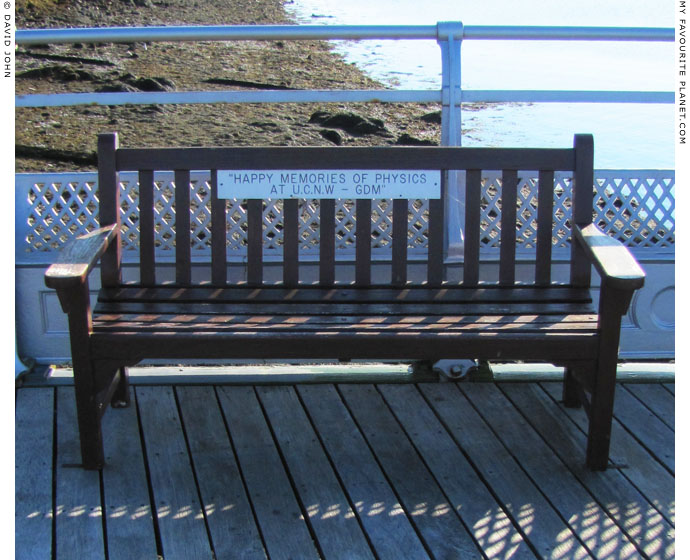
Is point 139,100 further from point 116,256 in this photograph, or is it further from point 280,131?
point 280,131

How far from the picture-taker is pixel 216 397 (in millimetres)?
3350

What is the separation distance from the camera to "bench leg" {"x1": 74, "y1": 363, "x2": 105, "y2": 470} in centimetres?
275

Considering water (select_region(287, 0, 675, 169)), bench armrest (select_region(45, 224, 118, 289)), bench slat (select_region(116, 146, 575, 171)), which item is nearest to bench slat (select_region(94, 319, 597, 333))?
bench armrest (select_region(45, 224, 118, 289))

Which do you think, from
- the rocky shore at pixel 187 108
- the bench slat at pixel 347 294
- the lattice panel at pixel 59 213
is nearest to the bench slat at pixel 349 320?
the bench slat at pixel 347 294

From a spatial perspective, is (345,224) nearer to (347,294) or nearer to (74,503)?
(347,294)

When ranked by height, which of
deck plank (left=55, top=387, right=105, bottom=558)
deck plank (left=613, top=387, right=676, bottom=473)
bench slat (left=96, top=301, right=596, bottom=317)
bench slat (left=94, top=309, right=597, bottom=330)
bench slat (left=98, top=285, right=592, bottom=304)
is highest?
bench slat (left=98, top=285, right=592, bottom=304)

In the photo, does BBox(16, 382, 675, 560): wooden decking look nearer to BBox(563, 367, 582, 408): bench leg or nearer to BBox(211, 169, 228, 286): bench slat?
BBox(563, 367, 582, 408): bench leg

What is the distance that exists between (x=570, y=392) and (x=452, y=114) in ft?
4.00

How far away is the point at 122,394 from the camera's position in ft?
10.6

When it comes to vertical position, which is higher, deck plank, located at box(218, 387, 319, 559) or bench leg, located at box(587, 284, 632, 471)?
bench leg, located at box(587, 284, 632, 471)

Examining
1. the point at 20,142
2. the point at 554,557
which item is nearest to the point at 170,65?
the point at 20,142

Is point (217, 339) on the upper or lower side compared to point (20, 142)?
lower

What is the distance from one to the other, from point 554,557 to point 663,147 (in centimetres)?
604

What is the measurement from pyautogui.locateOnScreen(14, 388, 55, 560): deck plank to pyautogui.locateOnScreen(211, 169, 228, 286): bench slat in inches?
32.8
